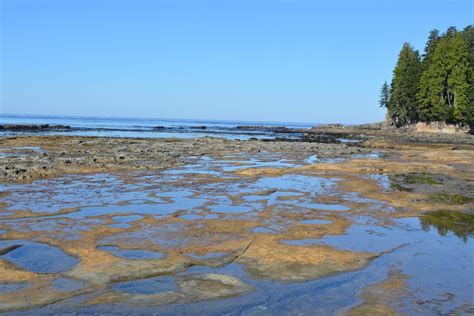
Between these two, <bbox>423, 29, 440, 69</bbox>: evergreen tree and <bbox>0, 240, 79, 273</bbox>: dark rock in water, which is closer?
<bbox>0, 240, 79, 273</bbox>: dark rock in water

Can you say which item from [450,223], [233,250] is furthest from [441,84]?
[233,250]

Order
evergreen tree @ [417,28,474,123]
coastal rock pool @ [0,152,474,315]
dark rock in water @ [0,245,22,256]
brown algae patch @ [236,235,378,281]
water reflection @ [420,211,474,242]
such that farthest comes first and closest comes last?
evergreen tree @ [417,28,474,123]
water reflection @ [420,211,474,242]
dark rock in water @ [0,245,22,256]
brown algae patch @ [236,235,378,281]
coastal rock pool @ [0,152,474,315]

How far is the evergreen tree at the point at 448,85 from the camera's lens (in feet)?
222

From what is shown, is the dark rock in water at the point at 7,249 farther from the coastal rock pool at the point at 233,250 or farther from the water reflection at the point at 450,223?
the water reflection at the point at 450,223

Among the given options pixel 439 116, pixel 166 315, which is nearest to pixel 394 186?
pixel 166 315

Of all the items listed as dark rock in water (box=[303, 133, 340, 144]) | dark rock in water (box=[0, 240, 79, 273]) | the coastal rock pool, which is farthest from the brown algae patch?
dark rock in water (box=[303, 133, 340, 144])

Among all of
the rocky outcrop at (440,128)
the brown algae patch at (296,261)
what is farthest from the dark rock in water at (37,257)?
the rocky outcrop at (440,128)

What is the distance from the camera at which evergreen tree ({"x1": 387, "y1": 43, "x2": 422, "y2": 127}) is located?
7844 centimetres

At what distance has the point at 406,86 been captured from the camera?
7994cm

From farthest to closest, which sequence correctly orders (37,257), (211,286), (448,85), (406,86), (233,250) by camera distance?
(406,86), (448,85), (233,250), (37,257), (211,286)

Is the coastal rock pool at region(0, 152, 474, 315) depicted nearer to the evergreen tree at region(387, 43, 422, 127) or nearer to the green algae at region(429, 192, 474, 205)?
the green algae at region(429, 192, 474, 205)

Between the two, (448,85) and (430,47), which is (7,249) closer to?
(448,85)

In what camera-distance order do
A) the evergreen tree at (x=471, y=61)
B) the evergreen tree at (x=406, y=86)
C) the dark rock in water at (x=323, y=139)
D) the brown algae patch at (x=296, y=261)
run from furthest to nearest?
the evergreen tree at (x=406, y=86) < the evergreen tree at (x=471, y=61) < the dark rock in water at (x=323, y=139) < the brown algae patch at (x=296, y=261)

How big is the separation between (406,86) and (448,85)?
10.3 m
